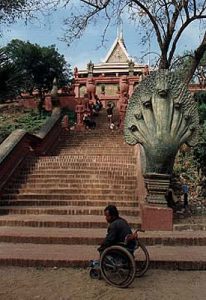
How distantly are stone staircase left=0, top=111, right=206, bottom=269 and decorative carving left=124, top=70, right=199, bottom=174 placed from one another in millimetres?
1243

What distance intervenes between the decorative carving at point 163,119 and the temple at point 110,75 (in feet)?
48.7

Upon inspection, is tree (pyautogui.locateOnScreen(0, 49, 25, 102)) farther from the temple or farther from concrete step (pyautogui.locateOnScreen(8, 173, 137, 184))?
the temple

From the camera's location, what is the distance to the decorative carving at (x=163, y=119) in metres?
8.34

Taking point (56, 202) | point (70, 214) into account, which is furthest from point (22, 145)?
point (70, 214)

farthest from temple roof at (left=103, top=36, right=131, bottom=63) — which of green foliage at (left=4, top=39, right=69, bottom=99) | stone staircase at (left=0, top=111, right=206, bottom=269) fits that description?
stone staircase at (left=0, top=111, right=206, bottom=269)

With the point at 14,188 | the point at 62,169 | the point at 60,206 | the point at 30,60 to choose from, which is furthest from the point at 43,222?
the point at 30,60

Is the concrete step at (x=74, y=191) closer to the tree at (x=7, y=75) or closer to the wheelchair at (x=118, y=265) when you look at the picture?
the tree at (x=7, y=75)

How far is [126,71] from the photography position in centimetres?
3653

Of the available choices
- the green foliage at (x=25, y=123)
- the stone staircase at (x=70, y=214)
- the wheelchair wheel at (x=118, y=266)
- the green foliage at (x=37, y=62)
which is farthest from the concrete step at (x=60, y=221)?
the green foliage at (x=37, y=62)

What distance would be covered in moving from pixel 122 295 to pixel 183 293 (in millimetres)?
712

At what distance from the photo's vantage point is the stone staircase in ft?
22.6

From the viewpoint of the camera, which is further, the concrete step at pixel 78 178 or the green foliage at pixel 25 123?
the green foliage at pixel 25 123

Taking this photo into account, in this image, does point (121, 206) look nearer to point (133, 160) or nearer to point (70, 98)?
point (133, 160)

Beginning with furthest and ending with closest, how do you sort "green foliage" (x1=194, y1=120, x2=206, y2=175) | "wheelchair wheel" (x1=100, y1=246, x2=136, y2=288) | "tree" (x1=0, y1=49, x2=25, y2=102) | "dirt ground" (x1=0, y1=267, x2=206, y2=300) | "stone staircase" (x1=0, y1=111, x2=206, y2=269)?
"tree" (x1=0, y1=49, x2=25, y2=102) < "green foliage" (x1=194, y1=120, x2=206, y2=175) < "stone staircase" (x1=0, y1=111, x2=206, y2=269) < "wheelchair wheel" (x1=100, y1=246, x2=136, y2=288) < "dirt ground" (x1=0, y1=267, x2=206, y2=300)
